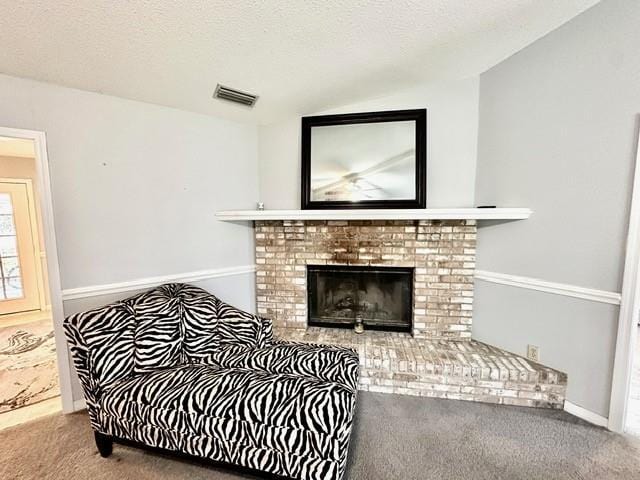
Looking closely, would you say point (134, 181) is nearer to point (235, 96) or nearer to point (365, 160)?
point (235, 96)

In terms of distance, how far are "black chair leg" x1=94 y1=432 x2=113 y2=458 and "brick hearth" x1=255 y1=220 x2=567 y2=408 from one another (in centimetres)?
143

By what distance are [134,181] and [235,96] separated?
42.1 inches

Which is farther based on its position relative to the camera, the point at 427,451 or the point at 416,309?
the point at 416,309

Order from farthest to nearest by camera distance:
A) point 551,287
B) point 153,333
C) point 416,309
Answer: point 416,309 < point 551,287 < point 153,333

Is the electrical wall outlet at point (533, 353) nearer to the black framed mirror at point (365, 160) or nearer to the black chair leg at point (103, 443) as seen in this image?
the black framed mirror at point (365, 160)

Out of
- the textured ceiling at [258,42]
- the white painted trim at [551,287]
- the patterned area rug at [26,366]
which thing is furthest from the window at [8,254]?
the white painted trim at [551,287]

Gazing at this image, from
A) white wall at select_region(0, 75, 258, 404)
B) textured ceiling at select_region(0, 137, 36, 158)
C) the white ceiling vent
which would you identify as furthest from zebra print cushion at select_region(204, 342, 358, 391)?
textured ceiling at select_region(0, 137, 36, 158)

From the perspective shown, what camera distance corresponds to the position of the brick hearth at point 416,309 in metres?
2.15

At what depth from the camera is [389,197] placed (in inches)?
102

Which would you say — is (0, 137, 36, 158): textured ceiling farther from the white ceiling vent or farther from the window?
the white ceiling vent

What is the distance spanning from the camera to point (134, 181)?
227cm

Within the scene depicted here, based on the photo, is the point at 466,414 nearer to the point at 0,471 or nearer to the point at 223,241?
the point at 223,241

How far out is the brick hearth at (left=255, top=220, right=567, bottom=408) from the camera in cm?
215

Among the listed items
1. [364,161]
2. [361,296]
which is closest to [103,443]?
[361,296]
